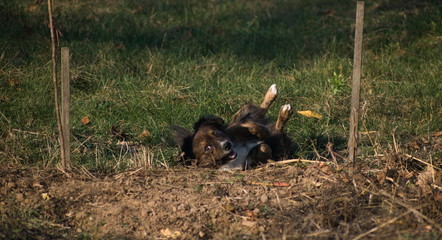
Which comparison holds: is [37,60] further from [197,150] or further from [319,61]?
[319,61]

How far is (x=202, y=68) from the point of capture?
345 inches

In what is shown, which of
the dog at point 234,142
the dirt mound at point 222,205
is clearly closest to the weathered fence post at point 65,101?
the dirt mound at point 222,205

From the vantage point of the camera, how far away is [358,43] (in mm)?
4918

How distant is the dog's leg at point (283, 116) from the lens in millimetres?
6562

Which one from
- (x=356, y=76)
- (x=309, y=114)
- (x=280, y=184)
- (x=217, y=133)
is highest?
(x=356, y=76)

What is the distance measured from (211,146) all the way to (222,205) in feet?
5.36

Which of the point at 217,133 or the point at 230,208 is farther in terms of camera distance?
the point at 217,133

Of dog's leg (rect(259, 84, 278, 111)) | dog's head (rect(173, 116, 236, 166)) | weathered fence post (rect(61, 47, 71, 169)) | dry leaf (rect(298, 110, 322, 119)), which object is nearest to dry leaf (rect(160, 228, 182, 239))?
weathered fence post (rect(61, 47, 71, 169))

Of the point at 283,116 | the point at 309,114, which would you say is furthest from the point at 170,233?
the point at 309,114

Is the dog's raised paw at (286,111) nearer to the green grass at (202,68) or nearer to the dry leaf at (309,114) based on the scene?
the green grass at (202,68)

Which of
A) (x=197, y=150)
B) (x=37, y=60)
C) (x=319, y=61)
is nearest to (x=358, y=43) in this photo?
(x=197, y=150)

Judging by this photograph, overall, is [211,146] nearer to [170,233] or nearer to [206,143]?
[206,143]

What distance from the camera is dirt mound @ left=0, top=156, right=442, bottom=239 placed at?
4.24 m

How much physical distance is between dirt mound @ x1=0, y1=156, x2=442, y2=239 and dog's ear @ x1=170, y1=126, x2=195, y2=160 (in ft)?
2.92
